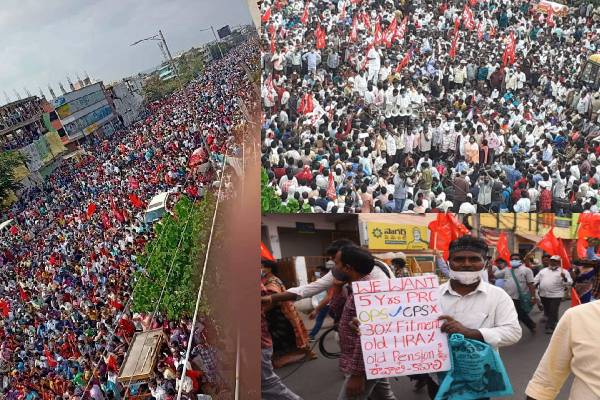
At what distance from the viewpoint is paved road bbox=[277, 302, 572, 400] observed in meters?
2.13

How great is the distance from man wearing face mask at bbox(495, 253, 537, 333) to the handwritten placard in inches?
13.2

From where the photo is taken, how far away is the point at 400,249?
2.24 m

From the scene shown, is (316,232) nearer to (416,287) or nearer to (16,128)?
(416,287)

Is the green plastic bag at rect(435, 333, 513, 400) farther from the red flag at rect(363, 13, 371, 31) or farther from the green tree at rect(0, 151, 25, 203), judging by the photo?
the green tree at rect(0, 151, 25, 203)

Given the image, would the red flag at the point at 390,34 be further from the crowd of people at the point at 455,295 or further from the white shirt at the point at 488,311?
the white shirt at the point at 488,311

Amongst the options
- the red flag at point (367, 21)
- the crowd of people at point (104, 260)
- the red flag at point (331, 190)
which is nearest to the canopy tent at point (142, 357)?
the crowd of people at point (104, 260)

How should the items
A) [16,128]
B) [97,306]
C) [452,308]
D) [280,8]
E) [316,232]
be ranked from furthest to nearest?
[16,128]
[280,8]
[97,306]
[316,232]
[452,308]

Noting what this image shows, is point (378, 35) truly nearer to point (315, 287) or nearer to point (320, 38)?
point (320, 38)

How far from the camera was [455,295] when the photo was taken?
6.95 ft

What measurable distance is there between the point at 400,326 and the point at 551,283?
0.73 m

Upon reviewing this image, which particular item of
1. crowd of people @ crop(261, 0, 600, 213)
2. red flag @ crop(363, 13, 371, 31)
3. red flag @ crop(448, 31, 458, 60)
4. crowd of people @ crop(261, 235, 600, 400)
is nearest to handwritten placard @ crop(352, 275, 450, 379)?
crowd of people @ crop(261, 235, 600, 400)

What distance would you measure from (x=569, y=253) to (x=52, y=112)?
32.5 metres

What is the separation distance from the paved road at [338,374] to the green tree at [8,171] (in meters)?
27.6

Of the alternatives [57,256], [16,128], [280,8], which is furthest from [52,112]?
[280,8]
